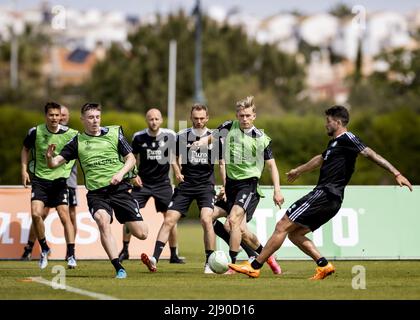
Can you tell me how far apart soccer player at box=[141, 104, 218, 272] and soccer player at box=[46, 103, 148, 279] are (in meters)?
1.11

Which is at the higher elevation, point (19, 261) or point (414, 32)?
point (414, 32)

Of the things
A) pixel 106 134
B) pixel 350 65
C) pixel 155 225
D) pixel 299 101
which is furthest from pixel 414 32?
pixel 350 65

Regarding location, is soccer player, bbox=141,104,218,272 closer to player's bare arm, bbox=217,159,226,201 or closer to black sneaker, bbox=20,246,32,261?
player's bare arm, bbox=217,159,226,201

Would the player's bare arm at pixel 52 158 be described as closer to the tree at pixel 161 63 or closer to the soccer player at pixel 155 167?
the soccer player at pixel 155 167

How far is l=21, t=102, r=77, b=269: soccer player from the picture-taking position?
52.5ft

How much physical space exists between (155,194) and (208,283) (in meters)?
4.97

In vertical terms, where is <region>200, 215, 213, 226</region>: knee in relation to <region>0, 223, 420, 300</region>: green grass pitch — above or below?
above

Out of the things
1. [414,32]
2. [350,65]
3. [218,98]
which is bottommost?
[218,98]

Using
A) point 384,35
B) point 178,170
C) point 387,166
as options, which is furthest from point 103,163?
point 384,35

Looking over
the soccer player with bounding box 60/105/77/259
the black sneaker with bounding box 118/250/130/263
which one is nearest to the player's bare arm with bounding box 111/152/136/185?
the soccer player with bounding box 60/105/77/259

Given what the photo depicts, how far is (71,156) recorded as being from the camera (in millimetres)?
14062
